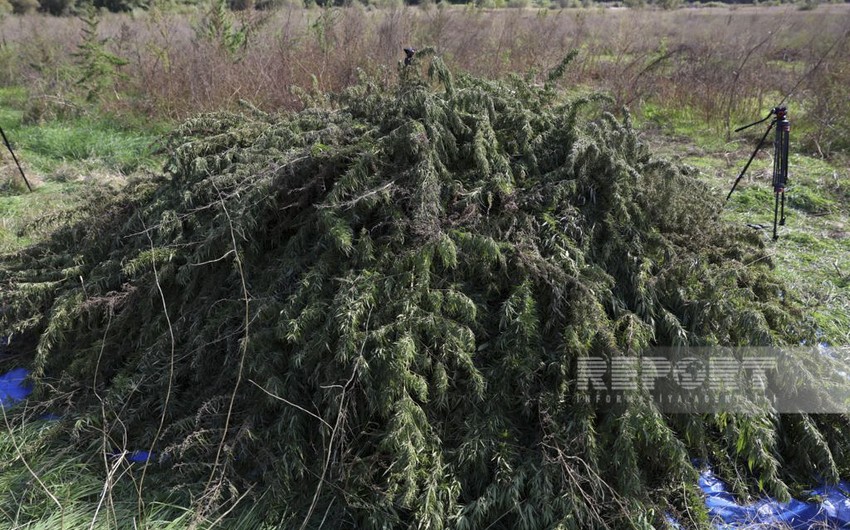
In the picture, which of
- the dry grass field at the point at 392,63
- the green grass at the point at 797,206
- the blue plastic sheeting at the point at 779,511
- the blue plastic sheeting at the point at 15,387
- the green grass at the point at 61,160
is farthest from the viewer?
the dry grass field at the point at 392,63

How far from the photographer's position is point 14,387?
3.12 m

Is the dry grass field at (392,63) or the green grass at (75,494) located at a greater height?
the dry grass field at (392,63)

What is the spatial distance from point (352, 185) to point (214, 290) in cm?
97

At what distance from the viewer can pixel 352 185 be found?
2.86 meters

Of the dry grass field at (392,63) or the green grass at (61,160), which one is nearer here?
the green grass at (61,160)

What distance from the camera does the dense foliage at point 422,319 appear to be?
224cm

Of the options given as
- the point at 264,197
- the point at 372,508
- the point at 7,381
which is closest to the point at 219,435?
the point at 372,508

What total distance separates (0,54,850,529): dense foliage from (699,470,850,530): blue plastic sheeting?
0.08 m

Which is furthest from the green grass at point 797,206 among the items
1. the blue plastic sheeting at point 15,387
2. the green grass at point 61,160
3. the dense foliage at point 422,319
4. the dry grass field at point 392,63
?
the green grass at point 61,160

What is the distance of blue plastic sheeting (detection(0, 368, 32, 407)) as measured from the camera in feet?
9.82

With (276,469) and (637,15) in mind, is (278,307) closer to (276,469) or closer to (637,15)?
(276,469)

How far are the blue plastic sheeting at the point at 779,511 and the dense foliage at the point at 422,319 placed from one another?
0.25ft

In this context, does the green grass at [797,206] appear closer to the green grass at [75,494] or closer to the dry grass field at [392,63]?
the dry grass field at [392,63]

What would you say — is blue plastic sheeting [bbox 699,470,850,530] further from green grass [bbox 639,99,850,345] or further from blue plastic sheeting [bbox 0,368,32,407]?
blue plastic sheeting [bbox 0,368,32,407]
